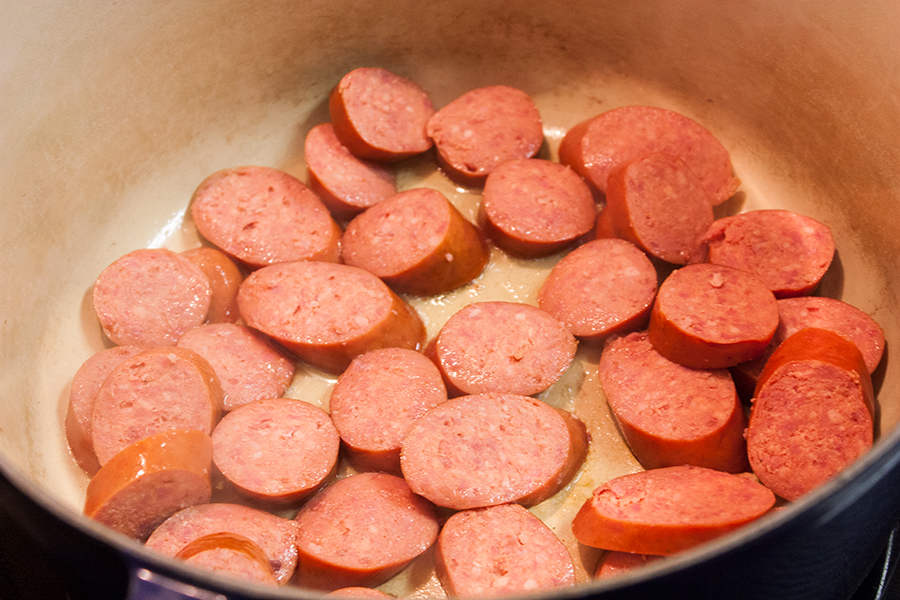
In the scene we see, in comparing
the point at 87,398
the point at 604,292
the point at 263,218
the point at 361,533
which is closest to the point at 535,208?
the point at 604,292

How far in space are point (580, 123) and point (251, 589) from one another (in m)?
1.89

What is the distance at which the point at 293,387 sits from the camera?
79.0 inches

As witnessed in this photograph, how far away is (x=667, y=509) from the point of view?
1546mm

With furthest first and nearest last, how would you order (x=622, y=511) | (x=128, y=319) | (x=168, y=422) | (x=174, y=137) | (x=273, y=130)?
(x=273, y=130), (x=174, y=137), (x=128, y=319), (x=168, y=422), (x=622, y=511)

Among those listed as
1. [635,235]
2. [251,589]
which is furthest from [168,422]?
[635,235]

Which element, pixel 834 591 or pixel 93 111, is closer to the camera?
pixel 834 591

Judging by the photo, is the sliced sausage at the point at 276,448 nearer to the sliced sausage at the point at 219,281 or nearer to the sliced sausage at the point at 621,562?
the sliced sausage at the point at 219,281

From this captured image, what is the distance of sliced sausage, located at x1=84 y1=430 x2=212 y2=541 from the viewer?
153 cm

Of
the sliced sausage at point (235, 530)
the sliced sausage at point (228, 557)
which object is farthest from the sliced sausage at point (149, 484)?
the sliced sausage at point (228, 557)

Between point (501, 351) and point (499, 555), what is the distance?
559 millimetres

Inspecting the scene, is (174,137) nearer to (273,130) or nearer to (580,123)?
(273,130)

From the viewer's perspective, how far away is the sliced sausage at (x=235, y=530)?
155cm

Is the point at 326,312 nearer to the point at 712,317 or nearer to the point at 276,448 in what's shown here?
the point at 276,448

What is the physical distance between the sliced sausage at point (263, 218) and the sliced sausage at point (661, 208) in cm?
89
